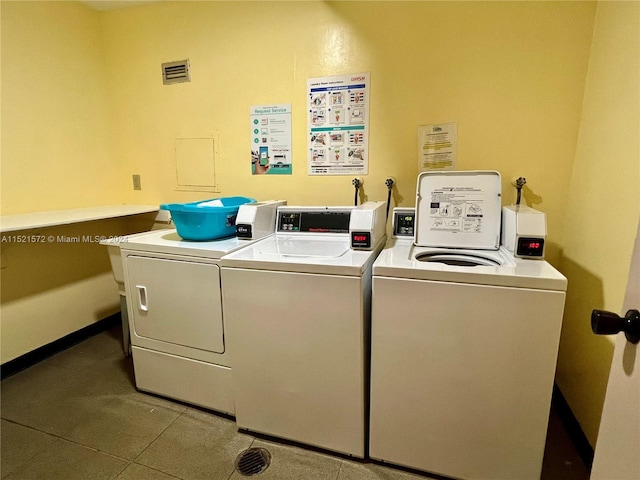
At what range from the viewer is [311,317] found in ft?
4.71

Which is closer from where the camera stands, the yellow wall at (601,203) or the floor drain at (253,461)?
the yellow wall at (601,203)

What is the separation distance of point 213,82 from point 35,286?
1844mm

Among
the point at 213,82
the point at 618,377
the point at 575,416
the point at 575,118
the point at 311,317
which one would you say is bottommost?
the point at 575,416

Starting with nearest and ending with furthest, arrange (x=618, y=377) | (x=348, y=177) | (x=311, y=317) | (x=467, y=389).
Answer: (x=618, y=377), (x=467, y=389), (x=311, y=317), (x=348, y=177)

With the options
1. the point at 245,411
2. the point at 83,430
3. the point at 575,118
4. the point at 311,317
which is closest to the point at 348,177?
the point at 311,317

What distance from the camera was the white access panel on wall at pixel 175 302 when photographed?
1.65 m

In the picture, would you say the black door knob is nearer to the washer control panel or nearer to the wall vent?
the washer control panel

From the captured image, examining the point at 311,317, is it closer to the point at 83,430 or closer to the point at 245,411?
the point at 245,411

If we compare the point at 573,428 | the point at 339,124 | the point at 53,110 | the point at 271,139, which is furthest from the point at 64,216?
the point at 573,428

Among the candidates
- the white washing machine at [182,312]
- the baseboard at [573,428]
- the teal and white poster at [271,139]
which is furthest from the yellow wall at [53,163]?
the baseboard at [573,428]

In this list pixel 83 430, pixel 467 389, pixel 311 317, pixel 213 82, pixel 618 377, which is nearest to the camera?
pixel 618 377

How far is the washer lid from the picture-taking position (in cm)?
171

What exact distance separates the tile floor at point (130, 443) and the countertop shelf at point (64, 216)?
1.00m

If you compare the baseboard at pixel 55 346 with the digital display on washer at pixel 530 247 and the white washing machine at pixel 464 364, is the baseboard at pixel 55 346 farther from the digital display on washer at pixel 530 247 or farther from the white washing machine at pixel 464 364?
the digital display on washer at pixel 530 247
